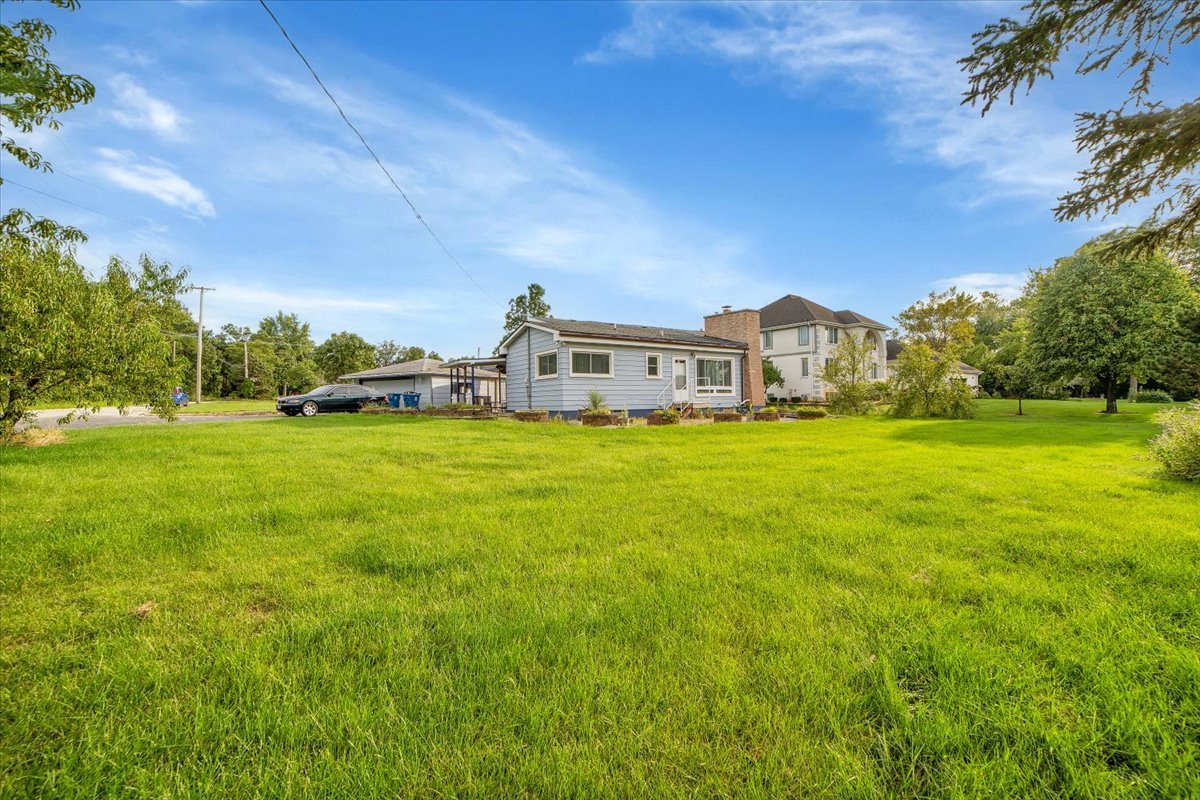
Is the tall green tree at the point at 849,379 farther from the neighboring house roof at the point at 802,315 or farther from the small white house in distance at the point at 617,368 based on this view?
the neighboring house roof at the point at 802,315

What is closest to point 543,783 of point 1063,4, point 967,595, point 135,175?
point 967,595

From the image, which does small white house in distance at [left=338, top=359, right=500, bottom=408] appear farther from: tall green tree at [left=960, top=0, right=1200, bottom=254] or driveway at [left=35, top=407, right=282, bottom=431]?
tall green tree at [left=960, top=0, right=1200, bottom=254]

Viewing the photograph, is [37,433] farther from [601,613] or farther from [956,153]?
[956,153]

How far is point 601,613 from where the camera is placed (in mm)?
2625

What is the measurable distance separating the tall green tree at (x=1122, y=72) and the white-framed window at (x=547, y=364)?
47.3ft

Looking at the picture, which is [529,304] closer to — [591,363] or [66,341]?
[591,363]

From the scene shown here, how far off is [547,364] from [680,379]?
606 cm

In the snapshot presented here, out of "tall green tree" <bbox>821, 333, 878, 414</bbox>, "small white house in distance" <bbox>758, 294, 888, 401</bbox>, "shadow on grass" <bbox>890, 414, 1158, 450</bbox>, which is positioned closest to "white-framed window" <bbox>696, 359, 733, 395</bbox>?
"tall green tree" <bbox>821, 333, 878, 414</bbox>

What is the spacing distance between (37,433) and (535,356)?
44.2ft

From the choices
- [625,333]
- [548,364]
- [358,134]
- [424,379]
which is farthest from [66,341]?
[424,379]

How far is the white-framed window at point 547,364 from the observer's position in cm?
1810

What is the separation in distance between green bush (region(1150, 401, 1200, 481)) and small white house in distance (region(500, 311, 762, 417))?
14.0m

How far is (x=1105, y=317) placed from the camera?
19781mm

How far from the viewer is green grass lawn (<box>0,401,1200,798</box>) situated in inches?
62.0
